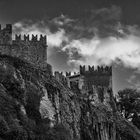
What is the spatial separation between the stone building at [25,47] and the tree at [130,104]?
26.6 meters

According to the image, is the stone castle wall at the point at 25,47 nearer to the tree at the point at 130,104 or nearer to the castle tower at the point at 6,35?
the castle tower at the point at 6,35

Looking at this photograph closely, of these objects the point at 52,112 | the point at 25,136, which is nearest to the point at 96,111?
the point at 52,112

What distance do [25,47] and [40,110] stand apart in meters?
13.0

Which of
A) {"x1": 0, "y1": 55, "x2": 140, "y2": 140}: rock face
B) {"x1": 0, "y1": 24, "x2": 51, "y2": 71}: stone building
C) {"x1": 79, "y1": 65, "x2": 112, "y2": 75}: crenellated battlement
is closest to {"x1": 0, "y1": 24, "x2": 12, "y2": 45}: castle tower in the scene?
{"x1": 0, "y1": 24, "x2": 51, "y2": 71}: stone building

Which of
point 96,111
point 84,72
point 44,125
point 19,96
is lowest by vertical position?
point 44,125

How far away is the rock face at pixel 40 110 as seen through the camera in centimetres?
2800

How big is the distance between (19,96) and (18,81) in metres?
2.35

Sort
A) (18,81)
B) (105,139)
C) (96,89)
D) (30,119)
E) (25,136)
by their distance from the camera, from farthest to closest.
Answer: (96,89), (105,139), (18,81), (30,119), (25,136)

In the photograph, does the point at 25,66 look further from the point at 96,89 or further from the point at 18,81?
the point at 96,89

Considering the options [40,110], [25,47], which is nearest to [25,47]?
[25,47]

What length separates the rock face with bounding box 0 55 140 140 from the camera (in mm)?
28000

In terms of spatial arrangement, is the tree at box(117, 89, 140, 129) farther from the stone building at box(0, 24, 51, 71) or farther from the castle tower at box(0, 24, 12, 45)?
the castle tower at box(0, 24, 12, 45)

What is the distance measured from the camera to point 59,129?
117 feet

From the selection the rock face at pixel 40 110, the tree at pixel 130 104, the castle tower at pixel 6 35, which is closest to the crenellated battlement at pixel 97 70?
the tree at pixel 130 104
